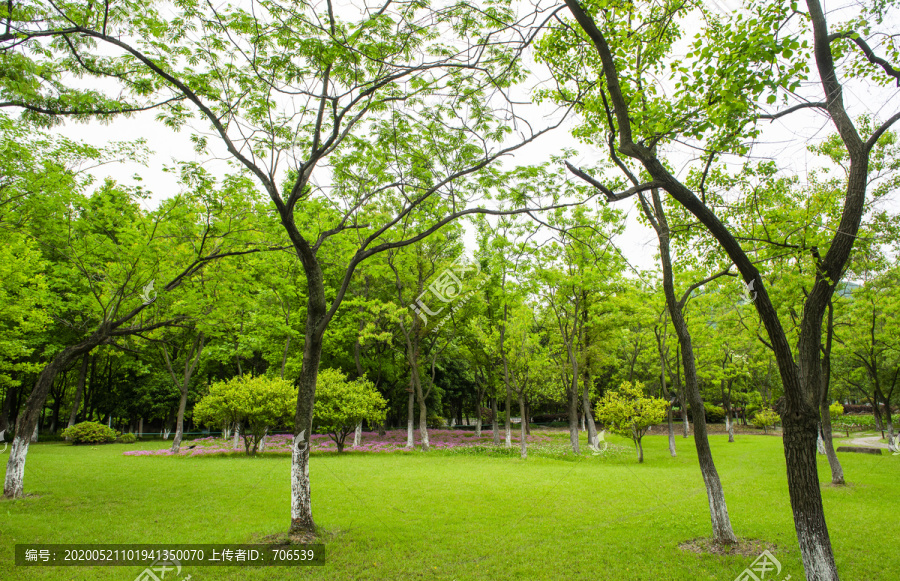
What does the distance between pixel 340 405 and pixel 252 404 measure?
358 centimetres

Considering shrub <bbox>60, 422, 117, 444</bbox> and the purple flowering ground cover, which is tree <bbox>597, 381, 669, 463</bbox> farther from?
shrub <bbox>60, 422, 117, 444</bbox>

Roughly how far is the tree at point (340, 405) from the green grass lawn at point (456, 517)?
3829mm

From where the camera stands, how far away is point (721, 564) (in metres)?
6.08

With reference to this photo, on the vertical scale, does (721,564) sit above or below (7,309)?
below

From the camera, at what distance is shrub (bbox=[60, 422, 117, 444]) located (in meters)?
22.3

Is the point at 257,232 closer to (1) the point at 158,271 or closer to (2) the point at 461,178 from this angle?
(1) the point at 158,271

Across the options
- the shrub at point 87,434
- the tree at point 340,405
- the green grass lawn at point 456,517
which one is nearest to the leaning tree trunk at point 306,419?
the green grass lawn at point 456,517

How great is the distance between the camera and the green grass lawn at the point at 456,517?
231 inches

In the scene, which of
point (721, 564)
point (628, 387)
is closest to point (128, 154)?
point (721, 564)

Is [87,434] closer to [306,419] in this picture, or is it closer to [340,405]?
[340,405]

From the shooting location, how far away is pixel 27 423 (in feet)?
29.7

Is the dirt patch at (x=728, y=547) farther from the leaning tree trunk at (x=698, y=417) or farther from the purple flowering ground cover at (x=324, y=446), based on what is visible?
the purple flowering ground cover at (x=324, y=446)

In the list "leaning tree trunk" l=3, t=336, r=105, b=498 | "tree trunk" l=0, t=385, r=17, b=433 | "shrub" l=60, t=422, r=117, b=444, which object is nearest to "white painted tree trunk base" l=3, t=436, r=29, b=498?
"leaning tree trunk" l=3, t=336, r=105, b=498

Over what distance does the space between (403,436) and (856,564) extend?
961 inches
